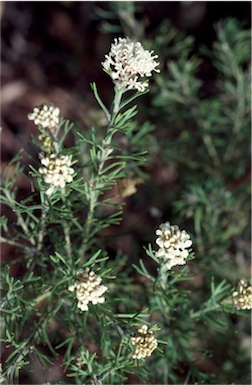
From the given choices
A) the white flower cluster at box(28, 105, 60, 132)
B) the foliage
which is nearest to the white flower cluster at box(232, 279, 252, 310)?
the foliage

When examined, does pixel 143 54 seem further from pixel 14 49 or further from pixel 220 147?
pixel 14 49

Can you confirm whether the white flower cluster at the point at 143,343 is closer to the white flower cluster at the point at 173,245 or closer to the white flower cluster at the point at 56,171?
the white flower cluster at the point at 173,245

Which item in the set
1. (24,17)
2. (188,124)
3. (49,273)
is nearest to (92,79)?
(24,17)

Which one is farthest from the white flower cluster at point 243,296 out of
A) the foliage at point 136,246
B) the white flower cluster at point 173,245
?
the white flower cluster at point 173,245

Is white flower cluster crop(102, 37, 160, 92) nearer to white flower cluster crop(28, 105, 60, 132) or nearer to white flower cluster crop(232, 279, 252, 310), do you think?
white flower cluster crop(28, 105, 60, 132)

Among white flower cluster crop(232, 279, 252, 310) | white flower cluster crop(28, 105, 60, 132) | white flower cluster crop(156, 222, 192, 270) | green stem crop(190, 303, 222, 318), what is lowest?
green stem crop(190, 303, 222, 318)

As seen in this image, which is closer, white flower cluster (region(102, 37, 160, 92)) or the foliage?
white flower cluster (region(102, 37, 160, 92))
